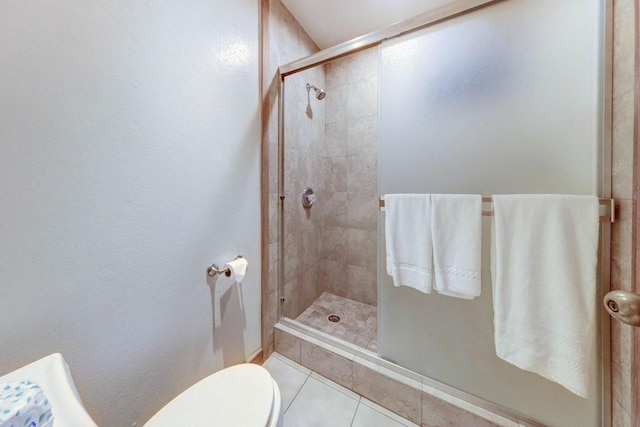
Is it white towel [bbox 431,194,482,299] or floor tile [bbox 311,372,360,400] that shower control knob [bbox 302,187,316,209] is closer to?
white towel [bbox 431,194,482,299]

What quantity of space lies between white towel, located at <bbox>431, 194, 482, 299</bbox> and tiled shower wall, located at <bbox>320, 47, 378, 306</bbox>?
0.96 meters

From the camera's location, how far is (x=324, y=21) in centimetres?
161

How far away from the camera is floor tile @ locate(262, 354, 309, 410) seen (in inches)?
45.7

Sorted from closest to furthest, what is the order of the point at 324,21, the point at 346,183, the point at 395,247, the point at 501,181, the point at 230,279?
1. the point at 501,181
2. the point at 395,247
3. the point at 230,279
4. the point at 324,21
5. the point at 346,183

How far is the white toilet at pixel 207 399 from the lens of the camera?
1.60ft

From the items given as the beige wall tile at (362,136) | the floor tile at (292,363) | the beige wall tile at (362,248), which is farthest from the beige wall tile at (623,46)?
the floor tile at (292,363)

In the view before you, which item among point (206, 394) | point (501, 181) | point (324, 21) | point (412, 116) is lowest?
point (206, 394)

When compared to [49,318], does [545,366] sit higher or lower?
lower

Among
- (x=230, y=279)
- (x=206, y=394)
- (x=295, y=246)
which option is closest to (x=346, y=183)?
(x=295, y=246)

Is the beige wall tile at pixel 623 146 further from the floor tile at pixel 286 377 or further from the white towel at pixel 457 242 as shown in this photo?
the floor tile at pixel 286 377

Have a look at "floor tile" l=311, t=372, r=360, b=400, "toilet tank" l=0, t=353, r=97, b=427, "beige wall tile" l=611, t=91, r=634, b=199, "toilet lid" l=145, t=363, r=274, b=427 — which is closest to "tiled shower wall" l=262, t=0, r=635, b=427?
"beige wall tile" l=611, t=91, r=634, b=199

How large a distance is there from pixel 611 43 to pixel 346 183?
153 centimetres

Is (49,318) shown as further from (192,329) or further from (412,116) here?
(412,116)

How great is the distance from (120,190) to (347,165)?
163 cm
